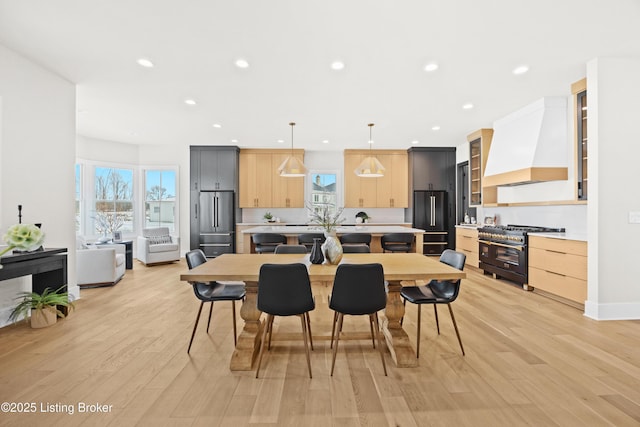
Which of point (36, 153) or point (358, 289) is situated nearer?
point (358, 289)

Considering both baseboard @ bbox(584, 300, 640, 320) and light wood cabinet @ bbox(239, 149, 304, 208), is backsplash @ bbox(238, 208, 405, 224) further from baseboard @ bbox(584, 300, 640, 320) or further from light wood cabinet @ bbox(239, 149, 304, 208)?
baseboard @ bbox(584, 300, 640, 320)

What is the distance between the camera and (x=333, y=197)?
7961mm

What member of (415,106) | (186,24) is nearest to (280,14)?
(186,24)

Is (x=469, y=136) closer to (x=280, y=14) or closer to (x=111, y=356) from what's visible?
(x=280, y=14)

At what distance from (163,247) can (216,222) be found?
127cm

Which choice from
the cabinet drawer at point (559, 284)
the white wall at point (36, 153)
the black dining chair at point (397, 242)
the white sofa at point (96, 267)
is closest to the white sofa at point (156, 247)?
the white sofa at point (96, 267)

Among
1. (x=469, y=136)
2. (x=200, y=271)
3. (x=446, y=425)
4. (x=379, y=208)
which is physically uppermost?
(x=469, y=136)

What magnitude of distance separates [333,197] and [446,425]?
649cm

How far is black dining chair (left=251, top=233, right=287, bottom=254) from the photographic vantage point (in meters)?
4.54

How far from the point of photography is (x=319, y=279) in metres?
2.25

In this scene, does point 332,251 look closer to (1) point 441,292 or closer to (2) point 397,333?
(2) point 397,333

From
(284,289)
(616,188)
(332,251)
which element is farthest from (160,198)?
(616,188)

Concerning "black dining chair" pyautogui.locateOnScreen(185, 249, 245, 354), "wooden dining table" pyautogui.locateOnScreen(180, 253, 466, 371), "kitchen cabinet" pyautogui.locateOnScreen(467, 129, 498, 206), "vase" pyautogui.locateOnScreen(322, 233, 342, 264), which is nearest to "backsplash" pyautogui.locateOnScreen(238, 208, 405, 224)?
"kitchen cabinet" pyautogui.locateOnScreen(467, 129, 498, 206)

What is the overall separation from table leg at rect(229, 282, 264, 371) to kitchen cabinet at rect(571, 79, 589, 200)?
13.9 ft
